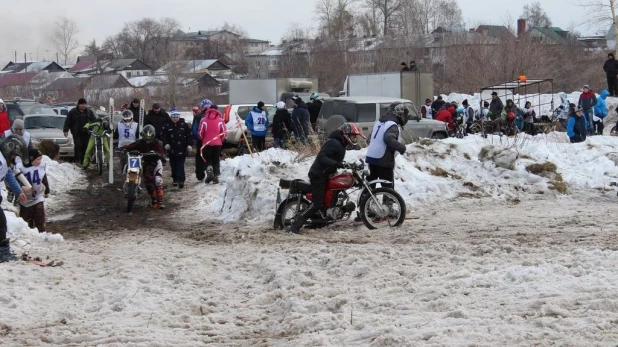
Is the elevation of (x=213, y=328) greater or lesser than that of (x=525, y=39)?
lesser

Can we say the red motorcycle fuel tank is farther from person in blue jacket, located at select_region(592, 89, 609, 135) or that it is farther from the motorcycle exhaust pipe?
person in blue jacket, located at select_region(592, 89, 609, 135)

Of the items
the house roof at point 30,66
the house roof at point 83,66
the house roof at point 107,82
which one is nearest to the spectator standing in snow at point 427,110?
the house roof at point 107,82

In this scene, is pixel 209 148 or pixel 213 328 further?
pixel 209 148

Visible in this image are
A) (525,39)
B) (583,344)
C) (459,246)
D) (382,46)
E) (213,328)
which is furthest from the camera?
(382,46)

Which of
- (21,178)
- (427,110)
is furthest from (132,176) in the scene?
(427,110)

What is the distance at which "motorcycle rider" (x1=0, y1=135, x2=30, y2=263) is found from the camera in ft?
34.6

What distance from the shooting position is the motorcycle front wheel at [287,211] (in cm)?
1332

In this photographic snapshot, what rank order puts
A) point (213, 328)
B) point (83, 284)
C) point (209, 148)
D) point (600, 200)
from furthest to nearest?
point (209, 148), point (600, 200), point (83, 284), point (213, 328)

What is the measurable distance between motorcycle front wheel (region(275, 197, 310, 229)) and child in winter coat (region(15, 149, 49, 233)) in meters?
3.45

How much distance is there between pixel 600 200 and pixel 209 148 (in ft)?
26.2

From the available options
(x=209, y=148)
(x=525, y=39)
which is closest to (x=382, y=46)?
(x=525, y=39)

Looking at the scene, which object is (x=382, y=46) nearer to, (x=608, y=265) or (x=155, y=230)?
(x=155, y=230)

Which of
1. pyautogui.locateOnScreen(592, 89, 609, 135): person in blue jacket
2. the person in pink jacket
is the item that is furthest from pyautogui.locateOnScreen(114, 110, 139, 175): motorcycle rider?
pyautogui.locateOnScreen(592, 89, 609, 135): person in blue jacket

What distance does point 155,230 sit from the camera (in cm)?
1418
